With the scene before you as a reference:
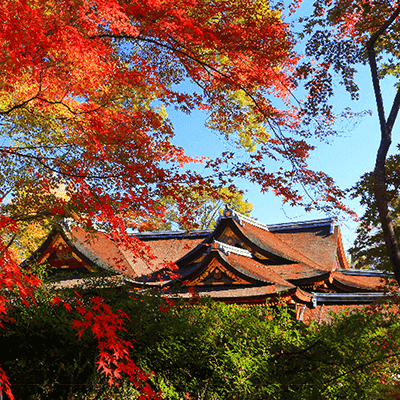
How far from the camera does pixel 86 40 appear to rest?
552 cm

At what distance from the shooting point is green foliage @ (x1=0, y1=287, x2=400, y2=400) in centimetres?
514

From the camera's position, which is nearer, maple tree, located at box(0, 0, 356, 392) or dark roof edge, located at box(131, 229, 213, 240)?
maple tree, located at box(0, 0, 356, 392)

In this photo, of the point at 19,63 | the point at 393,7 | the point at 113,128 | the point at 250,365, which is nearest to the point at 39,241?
the point at 113,128

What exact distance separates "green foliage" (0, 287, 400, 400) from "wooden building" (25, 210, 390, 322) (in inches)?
83.8

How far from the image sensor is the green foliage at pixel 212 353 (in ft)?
16.9

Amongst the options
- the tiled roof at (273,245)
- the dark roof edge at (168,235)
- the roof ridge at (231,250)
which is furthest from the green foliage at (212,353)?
the dark roof edge at (168,235)

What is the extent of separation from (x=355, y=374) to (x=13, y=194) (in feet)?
24.1

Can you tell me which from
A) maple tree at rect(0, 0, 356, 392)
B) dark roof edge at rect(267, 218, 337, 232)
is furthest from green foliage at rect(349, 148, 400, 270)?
dark roof edge at rect(267, 218, 337, 232)

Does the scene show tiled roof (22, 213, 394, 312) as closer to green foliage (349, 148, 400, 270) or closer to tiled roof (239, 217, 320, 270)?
tiled roof (239, 217, 320, 270)

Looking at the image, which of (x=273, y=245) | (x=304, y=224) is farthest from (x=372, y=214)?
(x=304, y=224)

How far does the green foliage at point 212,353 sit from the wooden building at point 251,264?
83.8 inches

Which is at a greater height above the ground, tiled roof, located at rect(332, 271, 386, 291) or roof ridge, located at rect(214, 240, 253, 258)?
roof ridge, located at rect(214, 240, 253, 258)

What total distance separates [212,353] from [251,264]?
24.7 ft

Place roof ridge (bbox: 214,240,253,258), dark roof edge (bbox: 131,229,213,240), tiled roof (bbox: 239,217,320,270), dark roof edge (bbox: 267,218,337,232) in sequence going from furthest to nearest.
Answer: dark roof edge (bbox: 131,229,213,240) < dark roof edge (bbox: 267,218,337,232) < tiled roof (bbox: 239,217,320,270) < roof ridge (bbox: 214,240,253,258)
